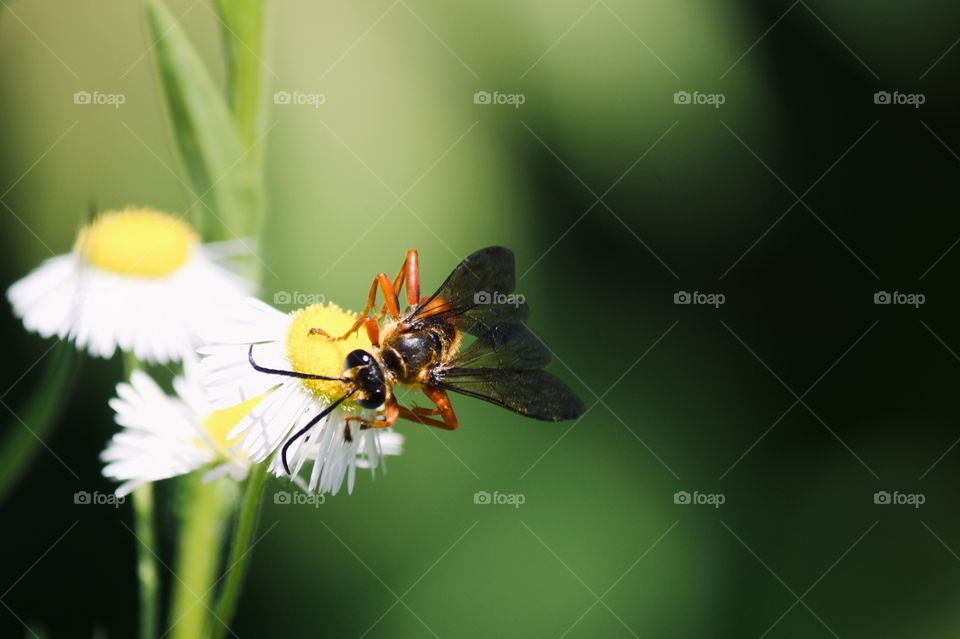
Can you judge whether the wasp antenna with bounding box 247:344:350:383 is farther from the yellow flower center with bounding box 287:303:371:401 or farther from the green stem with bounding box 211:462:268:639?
the green stem with bounding box 211:462:268:639

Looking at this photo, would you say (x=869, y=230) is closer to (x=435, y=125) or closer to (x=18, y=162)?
(x=435, y=125)

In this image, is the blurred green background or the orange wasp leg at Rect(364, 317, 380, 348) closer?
the orange wasp leg at Rect(364, 317, 380, 348)

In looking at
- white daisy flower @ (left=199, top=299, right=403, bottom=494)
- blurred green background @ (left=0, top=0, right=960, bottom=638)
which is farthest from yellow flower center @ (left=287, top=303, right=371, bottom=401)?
blurred green background @ (left=0, top=0, right=960, bottom=638)

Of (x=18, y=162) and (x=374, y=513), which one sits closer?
(x=18, y=162)

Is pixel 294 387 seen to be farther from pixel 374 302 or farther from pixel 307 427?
pixel 374 302

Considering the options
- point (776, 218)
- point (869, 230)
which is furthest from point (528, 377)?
point (869, 230)

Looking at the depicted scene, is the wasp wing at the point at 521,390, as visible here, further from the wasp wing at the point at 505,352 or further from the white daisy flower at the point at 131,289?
the white daisy flower at the point at 131,289
